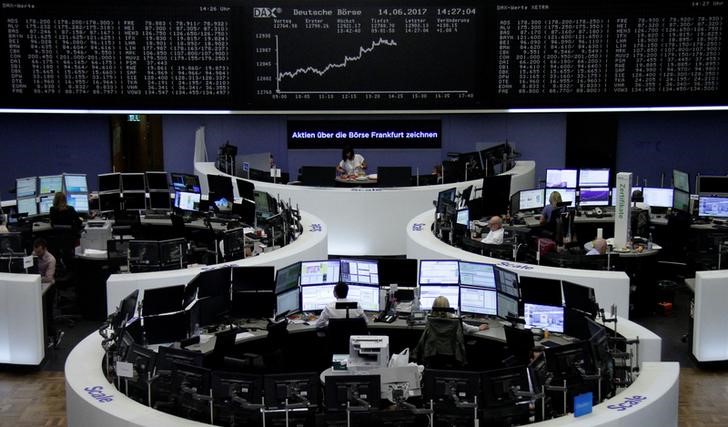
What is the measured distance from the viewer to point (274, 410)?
6762mm

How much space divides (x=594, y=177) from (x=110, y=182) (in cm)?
691

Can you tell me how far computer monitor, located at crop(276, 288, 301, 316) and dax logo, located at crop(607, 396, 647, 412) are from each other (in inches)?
146

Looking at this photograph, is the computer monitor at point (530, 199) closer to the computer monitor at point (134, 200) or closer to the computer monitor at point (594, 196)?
the computer monitor at point (594, 196)

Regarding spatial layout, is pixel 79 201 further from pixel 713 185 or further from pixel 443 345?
pixel 713 185

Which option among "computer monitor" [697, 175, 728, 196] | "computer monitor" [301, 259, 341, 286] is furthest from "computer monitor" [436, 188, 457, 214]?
"computer monitor" [697, 175, 728, 196]

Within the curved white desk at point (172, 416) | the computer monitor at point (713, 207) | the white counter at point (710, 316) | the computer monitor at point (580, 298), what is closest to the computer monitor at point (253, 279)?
the curved white desk at point (172, 416)

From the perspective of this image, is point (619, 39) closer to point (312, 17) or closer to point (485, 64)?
point (485, 64)

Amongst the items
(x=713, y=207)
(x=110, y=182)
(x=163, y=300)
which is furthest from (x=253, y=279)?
(x=713, y=207)

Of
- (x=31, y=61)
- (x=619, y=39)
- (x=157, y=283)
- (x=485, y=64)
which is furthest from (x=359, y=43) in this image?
(x=157, y=283)

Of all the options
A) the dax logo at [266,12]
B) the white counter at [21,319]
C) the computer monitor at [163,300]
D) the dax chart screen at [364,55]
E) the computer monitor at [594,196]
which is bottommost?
the white counter at [21,319]

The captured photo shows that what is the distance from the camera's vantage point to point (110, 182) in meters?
14.6

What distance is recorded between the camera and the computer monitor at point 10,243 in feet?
38.0

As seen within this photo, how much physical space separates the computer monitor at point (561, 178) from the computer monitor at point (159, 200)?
5438 millimetres

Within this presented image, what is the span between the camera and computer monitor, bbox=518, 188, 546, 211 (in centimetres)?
1426
